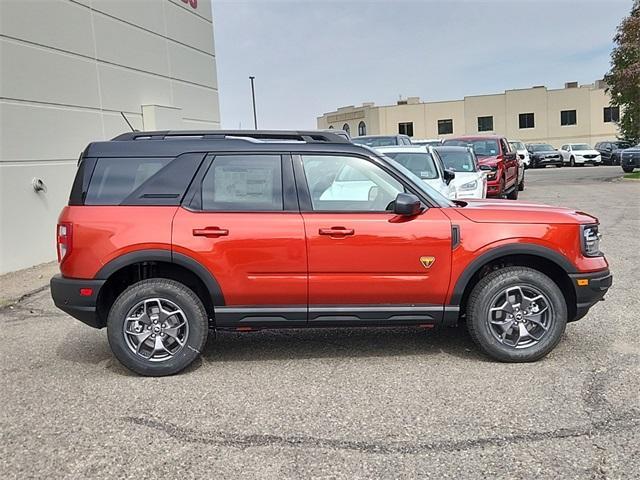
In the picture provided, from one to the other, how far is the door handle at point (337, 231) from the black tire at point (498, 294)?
1112mm

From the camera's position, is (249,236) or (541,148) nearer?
(249,236)

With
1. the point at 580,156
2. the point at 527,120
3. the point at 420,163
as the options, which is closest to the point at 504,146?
the point at 420,163

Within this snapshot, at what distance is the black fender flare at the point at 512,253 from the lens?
4551 mm

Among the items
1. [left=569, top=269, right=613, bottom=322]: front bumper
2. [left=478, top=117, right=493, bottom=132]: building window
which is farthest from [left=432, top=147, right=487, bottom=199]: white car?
[left=478, top=117, right=493, bottom=132]: building window

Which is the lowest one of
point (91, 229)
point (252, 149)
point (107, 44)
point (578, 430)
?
point (578, 430)

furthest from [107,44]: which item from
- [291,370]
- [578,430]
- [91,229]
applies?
[578,430]

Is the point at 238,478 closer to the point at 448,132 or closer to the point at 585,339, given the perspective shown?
the point at 585,339

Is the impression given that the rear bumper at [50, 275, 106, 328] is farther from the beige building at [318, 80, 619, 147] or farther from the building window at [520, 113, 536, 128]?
the building window at [520, 113, 536, 128]

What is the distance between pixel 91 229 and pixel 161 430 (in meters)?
1.70

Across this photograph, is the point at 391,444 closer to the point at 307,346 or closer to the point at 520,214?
the point at 307,346

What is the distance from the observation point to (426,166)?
10922 mm

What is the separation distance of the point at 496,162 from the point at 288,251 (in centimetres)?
A: 1166

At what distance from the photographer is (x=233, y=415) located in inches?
154

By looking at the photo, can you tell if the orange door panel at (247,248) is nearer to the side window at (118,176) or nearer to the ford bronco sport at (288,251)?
the ford bronco sport at (288,251)
